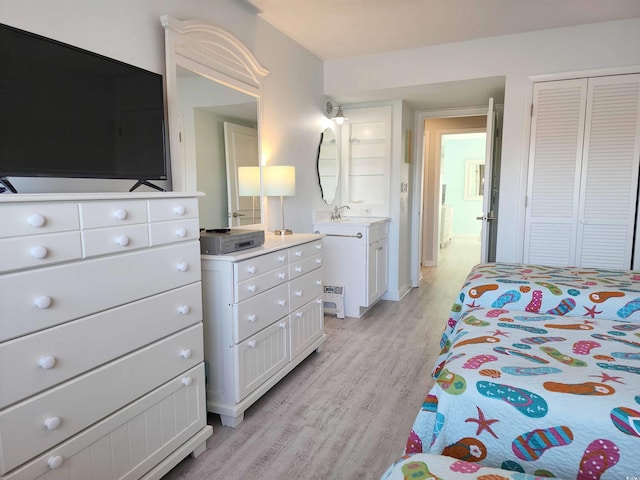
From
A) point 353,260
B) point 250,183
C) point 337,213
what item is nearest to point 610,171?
point 353,260

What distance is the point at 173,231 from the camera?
1.69m

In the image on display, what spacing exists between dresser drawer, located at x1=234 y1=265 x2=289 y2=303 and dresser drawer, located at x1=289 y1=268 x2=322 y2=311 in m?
0.14

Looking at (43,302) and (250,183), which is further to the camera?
(250,183)

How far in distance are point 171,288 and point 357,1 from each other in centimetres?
227

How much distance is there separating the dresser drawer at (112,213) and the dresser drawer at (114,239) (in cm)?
2

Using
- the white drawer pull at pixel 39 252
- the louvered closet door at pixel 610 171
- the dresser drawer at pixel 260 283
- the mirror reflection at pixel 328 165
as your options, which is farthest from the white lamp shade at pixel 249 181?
the louvered closet door at pixel 610 171

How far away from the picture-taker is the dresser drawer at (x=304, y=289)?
265cm

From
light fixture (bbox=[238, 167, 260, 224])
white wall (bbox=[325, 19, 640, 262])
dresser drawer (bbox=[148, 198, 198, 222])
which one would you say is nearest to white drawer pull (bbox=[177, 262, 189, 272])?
dresser drawer (bbox=[148, 198, 198, 222])

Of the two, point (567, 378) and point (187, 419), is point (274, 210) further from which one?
point (567, 378)

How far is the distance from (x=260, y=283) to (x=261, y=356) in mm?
418

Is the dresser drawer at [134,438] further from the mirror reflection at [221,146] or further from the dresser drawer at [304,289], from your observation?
the mirror reflection at [221,146]

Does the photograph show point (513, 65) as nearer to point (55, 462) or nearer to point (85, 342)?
point (85, 342)

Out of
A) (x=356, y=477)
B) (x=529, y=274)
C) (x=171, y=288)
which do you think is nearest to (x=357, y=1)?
(x=529, y=274)

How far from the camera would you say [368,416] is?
2.28 m
